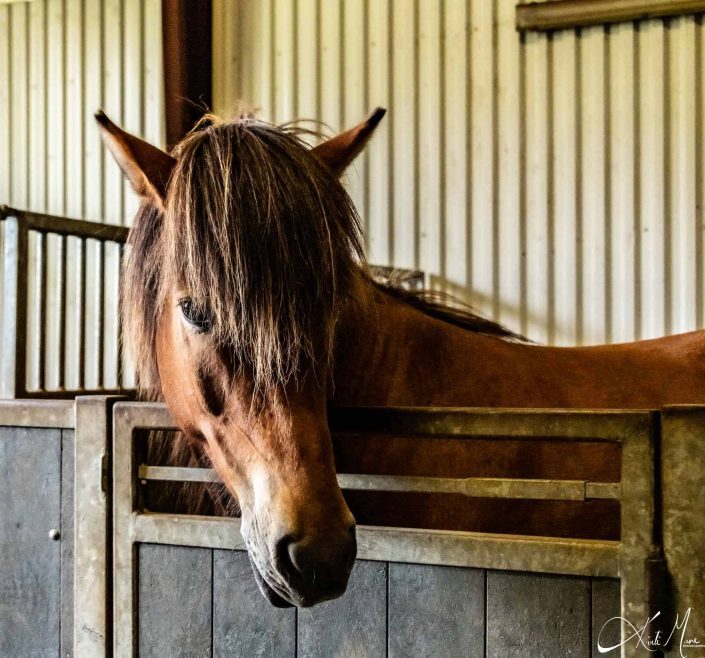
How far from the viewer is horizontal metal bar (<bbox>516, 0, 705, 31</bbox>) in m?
3.52

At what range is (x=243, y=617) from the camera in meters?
1.12

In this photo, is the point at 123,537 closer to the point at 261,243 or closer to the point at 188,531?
the point at 188,531

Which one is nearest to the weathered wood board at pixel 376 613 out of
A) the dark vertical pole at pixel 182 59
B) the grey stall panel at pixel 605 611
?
the grey stall panel at pixel 605 611

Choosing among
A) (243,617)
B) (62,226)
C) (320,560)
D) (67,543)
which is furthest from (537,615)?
(62,226)

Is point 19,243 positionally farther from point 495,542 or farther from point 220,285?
point 495,542

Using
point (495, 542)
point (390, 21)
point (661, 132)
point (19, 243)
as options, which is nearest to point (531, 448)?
point (495, 542)

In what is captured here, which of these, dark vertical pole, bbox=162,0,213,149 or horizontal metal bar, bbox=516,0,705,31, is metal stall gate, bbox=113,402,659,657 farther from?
horizontal metal bar, bbox=516,0,705,31

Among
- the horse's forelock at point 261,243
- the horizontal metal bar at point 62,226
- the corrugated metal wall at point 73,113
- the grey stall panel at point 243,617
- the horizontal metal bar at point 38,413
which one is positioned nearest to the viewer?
the horse's forelock at point 261,243

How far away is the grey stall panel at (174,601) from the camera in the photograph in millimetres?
1156

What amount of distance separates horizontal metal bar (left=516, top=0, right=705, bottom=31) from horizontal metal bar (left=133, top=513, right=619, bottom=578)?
10.8 feet

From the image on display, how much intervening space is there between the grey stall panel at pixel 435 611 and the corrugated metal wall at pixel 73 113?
11.7 feet

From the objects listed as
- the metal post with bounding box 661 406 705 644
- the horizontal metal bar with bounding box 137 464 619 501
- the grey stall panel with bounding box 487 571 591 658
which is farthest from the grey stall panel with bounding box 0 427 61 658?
the metal post with bounding box 661 406 705 644

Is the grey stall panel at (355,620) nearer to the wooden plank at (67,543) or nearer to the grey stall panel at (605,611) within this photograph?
the grey stall panel at (605,611)

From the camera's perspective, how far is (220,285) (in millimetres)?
1004
